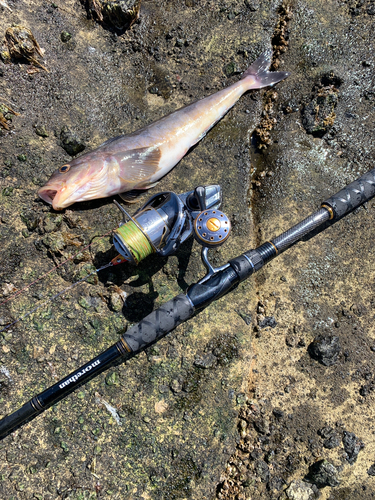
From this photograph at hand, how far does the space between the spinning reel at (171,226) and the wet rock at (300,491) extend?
240 centimetres

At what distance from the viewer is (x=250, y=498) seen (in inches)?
132

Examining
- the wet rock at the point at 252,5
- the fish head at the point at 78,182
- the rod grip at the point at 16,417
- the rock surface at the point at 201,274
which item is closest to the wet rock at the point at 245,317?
the rock surface at the point at 201,274

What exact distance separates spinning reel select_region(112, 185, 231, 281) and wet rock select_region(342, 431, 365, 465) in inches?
92.1

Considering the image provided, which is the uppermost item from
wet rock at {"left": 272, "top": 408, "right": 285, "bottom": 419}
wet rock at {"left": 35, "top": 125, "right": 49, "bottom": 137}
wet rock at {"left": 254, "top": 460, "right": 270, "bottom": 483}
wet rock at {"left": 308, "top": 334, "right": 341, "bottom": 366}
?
wet rock at {"left": 35, "top": 125, "right": 49, "bottom": 137}

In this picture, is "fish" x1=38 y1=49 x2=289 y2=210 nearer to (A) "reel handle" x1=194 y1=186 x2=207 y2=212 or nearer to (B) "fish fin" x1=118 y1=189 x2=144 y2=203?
(B) "fish fin" x1=118 y1=189 x2=144 y2=203

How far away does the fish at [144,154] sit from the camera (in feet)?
12.8

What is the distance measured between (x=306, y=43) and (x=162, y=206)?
3460mm

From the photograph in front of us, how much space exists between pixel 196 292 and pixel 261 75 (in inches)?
134

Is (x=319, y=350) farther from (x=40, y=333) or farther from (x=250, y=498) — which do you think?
(x=40, y=333)

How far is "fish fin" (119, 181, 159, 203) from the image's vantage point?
4.20 meters

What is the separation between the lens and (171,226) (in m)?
3.52

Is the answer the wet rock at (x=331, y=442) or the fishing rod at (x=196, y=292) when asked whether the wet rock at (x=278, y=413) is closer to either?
the wet rock at (x=331, y=442)

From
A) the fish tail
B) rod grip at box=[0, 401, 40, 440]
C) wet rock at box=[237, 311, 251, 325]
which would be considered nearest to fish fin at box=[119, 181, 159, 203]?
wet rock at box=[237, 311, 251, 325]

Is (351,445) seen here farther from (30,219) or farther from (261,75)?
(261,75)
